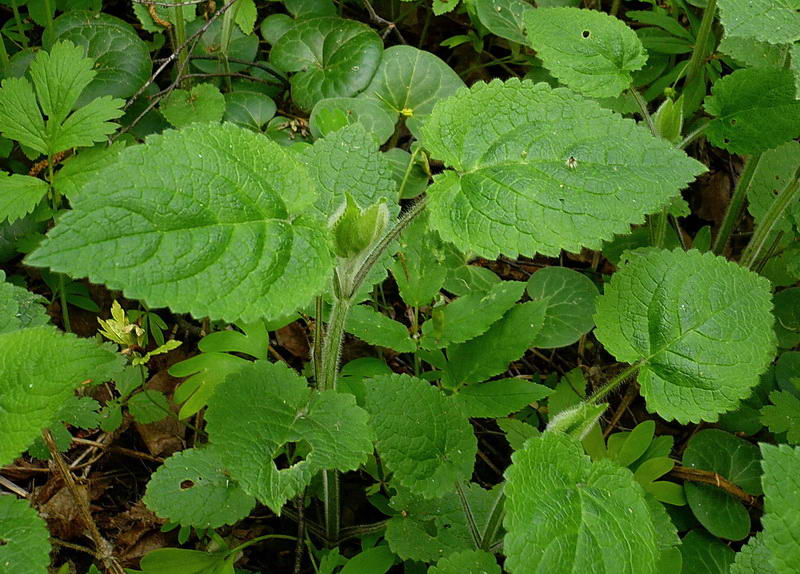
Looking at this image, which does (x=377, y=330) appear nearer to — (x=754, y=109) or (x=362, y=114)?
(x=362, y=114)

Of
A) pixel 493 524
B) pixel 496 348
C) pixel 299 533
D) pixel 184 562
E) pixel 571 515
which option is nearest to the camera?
pixel 571 515

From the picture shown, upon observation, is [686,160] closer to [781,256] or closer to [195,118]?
[781,256]

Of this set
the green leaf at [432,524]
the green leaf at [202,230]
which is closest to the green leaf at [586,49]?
the green leaf at [202,230]

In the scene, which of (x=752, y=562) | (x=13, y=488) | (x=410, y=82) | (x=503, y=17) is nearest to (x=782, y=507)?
(x=752, y=562)

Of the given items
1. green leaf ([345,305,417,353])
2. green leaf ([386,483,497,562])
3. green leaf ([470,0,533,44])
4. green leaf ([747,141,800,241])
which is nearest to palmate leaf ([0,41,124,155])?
green leaf ([345,305,417,353])

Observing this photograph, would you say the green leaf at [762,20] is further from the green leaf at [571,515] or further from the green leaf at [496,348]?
the green leaf at [571,515]

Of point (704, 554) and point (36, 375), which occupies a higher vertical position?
point (36, 375)

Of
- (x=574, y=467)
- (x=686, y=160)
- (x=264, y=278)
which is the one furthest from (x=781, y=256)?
(x=264, y=278)
